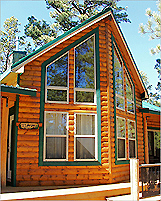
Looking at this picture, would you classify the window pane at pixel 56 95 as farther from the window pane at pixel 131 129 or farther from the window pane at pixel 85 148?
the window pane at pixel 131 129

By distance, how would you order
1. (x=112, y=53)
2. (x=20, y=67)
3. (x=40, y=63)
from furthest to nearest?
1. (x=112, y=53)
2. (x=40, y=63)
3. (x=20, y=67)

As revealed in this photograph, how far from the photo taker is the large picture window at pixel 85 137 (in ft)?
28.1

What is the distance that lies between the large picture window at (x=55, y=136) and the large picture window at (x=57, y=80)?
1.88 feet

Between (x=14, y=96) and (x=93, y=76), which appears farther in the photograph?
(x=93, y=76)

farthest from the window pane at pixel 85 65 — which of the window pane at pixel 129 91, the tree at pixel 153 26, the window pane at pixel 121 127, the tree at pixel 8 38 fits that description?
the tree at pixel 8 38

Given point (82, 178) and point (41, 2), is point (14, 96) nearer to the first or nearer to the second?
point (82, 178)

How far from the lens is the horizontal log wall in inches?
318

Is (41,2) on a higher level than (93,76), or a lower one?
higher

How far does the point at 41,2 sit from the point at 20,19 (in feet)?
8.67

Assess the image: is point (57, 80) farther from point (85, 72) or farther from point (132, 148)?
point (132, 148)

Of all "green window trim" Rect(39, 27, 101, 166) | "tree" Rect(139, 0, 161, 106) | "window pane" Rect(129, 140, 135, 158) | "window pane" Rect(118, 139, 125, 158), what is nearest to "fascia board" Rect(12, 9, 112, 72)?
"green window trim" Rect(39, 27, 101, 166)

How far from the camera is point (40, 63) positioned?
880 cm

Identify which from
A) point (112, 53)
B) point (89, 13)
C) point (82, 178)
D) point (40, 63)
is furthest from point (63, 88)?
point (89, 13)

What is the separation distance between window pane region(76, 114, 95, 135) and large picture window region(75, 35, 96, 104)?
0.58 meters
